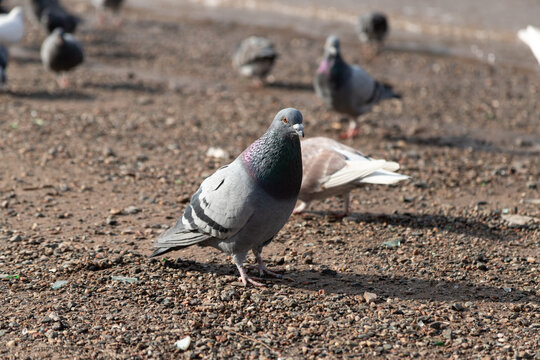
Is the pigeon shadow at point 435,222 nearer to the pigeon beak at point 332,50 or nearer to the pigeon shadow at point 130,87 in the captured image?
the pigeon beak at point 332,50

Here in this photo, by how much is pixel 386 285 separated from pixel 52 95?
6.76m

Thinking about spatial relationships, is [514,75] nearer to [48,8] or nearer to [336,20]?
[336,20]

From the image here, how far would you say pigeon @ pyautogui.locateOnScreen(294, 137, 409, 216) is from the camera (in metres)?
5.40

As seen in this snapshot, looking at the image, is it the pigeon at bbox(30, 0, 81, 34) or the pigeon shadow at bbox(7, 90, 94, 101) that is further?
the pigeon at bbox(30, 0, 81, 34)

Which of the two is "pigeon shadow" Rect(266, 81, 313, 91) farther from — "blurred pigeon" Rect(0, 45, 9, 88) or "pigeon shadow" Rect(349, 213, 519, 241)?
"pigeon shadow" Rect(349, 213, 519, 241)

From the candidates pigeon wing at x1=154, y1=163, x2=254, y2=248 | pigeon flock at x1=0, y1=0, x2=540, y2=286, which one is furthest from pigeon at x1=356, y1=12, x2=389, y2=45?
pigeon wing at x1=154, y1=163, x2=254, y2=248

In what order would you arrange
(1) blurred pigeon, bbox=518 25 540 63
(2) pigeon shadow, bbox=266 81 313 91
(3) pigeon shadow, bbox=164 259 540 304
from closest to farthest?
1. (3) pigeon shadow, bbox=164 259 540 304
2. (1) blurred pigeon, bbox=518 25 540 63
3. (2) pigeon shadow, bbox=266 81 313 91

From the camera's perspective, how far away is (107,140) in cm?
774

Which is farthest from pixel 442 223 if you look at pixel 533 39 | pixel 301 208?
pixel 533 39

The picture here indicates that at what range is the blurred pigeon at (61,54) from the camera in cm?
979

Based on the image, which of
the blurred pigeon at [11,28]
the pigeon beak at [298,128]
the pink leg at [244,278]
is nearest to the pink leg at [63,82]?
the blurred pigeon at [11,28]

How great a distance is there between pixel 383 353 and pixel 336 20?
1419 cm

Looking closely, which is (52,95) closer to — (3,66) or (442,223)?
(3,66)

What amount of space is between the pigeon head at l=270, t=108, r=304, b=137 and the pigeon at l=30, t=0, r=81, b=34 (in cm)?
961
